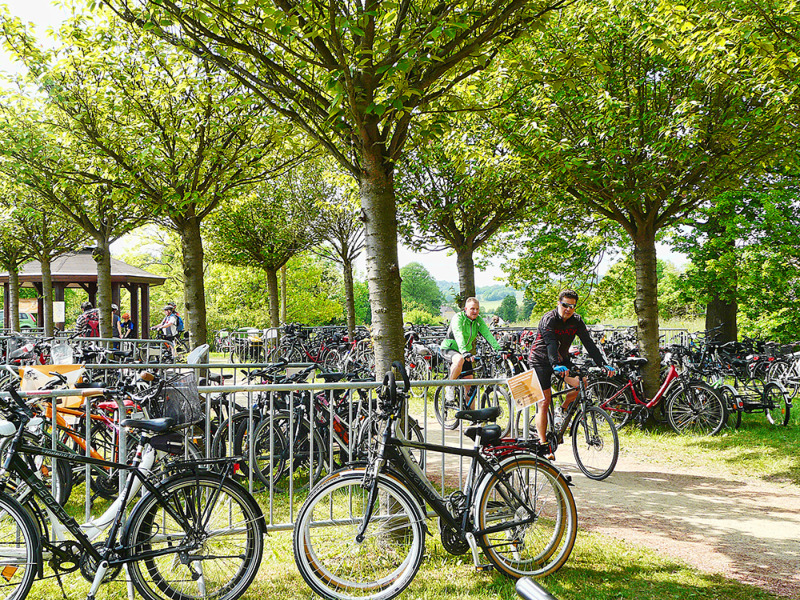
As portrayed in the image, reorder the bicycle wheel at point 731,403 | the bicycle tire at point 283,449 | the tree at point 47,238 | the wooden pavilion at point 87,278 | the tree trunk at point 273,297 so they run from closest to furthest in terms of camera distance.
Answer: the bicycle tire at point 283,449
the bicycle wheel at point 731,403
the tree at point 47,238
the tree trunk at point 273,297
the wooden pavilion at point 87,278

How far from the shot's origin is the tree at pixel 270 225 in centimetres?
1888

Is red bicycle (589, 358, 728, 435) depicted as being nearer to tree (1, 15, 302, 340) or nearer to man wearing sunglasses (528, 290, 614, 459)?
man wearing sunglasses (528, 290, 614, 459)

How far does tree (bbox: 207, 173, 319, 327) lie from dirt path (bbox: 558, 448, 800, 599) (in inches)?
538

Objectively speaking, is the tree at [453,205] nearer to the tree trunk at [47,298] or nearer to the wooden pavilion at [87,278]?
the tree trunk at [47,298]

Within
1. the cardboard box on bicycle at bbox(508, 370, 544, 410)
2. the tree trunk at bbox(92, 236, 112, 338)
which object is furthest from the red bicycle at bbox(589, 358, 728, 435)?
the tree trunk at bbox(92, 236, 112, 338)

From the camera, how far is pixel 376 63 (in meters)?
4.16

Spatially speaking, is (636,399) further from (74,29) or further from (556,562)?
(74,29)

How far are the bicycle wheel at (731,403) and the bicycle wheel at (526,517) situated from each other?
5601 mm

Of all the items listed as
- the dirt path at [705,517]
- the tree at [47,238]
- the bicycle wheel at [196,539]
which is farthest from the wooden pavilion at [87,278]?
the bicycle wheel at [196,539]

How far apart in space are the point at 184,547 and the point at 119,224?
35.8ft

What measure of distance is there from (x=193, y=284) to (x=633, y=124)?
682 cm

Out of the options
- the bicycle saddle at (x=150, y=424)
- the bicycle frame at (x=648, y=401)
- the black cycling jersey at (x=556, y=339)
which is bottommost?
the bicycle frame at (x=648, y=401)

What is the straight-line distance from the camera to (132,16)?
17.7 feet

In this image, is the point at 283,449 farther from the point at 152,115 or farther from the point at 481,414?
the point at 152,115
